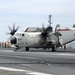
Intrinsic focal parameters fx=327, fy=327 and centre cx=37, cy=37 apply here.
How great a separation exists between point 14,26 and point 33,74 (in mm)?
47982

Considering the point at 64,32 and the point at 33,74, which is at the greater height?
the point at 64,32

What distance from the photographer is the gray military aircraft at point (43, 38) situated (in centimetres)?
5225

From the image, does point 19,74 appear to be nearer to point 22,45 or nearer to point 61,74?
point 61,74

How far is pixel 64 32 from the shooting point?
5594 cm

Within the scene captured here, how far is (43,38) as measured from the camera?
54.4m

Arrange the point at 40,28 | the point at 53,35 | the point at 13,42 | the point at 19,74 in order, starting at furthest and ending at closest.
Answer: the point at 40,28 < the point at 53,35 < the point at 13,42 < the point at 19,74

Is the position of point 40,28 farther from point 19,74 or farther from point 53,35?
point 19,74

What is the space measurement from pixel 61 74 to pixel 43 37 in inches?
1569

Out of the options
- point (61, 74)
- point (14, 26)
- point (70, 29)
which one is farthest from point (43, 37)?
point (61, 74)

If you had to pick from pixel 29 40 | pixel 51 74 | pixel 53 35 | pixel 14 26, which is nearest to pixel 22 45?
pixel 29 40

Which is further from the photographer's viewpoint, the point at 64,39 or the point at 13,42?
the point at 64,39

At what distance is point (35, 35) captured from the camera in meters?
54.0

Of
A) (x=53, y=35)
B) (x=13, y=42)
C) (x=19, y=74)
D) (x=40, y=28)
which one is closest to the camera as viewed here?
(x=19, y=74)

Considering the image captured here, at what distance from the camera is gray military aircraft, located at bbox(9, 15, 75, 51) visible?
52.2 metres
